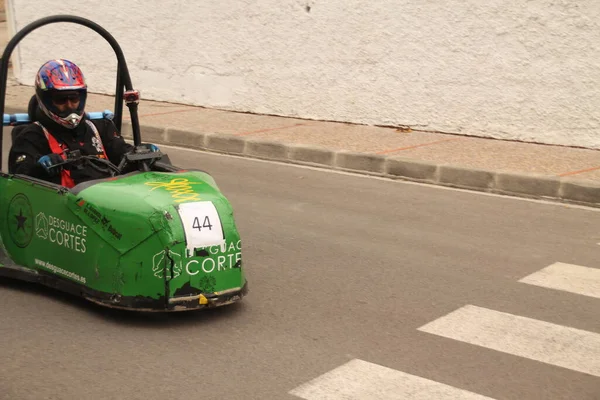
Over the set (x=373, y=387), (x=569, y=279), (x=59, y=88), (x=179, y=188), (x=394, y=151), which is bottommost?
(x=373, y=387)

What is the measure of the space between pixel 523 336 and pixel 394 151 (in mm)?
5153

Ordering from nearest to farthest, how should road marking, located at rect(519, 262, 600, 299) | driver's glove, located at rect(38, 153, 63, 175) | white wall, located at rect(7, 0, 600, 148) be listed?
1. driver's glove, located at rect(38, 153, 63, 175)
2. road marking, located at rect(519, 262, 600, 299)
3. white wall, located at rect(7, 0, 600, 148)

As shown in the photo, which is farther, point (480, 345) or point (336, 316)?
point (336, 316)

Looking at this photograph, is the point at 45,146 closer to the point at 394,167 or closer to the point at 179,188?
the point at 179,188

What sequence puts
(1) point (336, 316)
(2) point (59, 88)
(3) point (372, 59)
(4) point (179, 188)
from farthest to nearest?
(3) point (372, 59)
(2) point (59, 88)
(1) point (336, 316)
(4) point (179, 188)

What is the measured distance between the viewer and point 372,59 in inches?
462

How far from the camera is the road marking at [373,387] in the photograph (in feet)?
14.3

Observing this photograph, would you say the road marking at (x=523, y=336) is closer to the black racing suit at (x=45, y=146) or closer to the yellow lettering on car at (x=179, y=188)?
the yellow lettering on car at (x=179, y=188)

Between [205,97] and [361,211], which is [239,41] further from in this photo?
[361,211]

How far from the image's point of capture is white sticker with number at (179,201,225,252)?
509 cm

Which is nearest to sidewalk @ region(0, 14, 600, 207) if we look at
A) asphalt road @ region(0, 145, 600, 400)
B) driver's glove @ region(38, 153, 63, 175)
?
asphalt road @ region(0, 145, 600, 400)

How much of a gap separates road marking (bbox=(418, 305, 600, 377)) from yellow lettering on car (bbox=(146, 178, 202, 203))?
1.44m

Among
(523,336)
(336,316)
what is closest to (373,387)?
(336,316)

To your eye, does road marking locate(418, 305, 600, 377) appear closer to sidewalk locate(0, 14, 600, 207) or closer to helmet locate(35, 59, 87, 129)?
helmet locate(35, 59, 87, 129)
